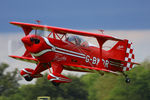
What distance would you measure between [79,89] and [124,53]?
30.4 m

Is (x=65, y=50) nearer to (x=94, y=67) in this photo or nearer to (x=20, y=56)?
(x=94, y=67)

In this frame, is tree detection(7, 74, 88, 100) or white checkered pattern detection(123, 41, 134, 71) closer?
white checkered pattern detection(123, 41, 134, 71)

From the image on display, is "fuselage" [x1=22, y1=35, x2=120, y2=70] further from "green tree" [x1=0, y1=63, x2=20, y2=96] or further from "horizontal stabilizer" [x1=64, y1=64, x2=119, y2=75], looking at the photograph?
"green tree" [x1=0, y1=63, x2=20, y2=96]

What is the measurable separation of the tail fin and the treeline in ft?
34.7

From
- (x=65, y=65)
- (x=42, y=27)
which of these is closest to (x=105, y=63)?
(x=65, y=65)

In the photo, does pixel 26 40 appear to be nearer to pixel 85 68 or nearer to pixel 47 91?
pixel 85 68

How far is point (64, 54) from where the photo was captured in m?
20.0

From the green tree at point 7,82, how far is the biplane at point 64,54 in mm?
28088

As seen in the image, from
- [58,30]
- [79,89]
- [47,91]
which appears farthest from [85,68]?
[79,89]

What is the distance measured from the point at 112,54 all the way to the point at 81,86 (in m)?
32.5

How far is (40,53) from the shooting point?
19.5 m

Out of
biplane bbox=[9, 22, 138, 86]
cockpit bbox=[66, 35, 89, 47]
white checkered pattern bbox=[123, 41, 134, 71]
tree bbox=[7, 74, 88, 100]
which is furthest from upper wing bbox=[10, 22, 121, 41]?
tree bbox=[7, 74, 88, 100]

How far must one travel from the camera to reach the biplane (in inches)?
759

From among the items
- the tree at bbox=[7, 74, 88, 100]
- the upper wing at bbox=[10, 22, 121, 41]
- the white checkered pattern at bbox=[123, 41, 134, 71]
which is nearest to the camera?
the upper wing at bbox=[10, 22, 121, 41]
